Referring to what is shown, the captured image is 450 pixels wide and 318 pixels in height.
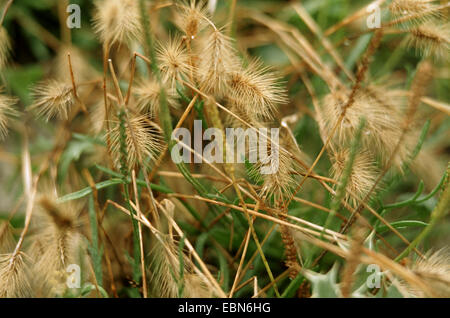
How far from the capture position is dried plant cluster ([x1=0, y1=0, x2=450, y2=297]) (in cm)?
74

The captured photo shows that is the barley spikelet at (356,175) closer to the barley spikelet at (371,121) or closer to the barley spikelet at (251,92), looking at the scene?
the barley spikelet at (371,121)

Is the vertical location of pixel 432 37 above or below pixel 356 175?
above

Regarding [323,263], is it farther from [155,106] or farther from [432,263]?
[155,106]

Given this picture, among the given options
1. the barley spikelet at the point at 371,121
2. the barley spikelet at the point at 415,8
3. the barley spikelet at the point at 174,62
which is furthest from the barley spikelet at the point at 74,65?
the barley spikelet at the point at 415,8

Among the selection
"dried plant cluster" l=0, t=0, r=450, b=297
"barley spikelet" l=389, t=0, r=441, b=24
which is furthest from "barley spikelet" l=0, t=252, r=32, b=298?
"barley spikelet" l=389, t=0, r=441, b=24

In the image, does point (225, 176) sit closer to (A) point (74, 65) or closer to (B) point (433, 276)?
(B) point (433, 276)

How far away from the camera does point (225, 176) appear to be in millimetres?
835

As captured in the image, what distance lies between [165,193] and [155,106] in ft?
0.61

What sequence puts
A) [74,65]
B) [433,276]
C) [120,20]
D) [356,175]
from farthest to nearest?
[74,65] < [120,20] < [356,175] < [433,276]

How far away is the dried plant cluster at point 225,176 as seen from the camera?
74 cm


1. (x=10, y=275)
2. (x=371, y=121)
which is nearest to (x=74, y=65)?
(x=10, y=275)

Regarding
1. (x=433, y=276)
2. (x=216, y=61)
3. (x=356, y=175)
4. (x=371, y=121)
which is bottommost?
(x=433, y=276)

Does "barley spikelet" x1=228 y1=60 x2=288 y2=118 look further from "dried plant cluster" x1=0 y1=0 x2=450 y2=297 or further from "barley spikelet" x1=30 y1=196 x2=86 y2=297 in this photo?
"barley spikelet" x1=30 y1=196 x2=86 y2=297

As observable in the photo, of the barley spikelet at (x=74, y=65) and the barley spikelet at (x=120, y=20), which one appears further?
the barley spikelet at (x=74, y=65)
